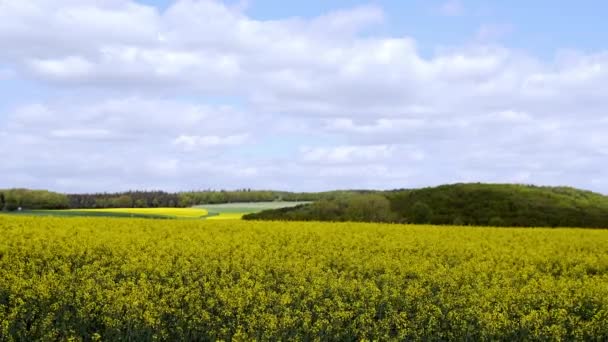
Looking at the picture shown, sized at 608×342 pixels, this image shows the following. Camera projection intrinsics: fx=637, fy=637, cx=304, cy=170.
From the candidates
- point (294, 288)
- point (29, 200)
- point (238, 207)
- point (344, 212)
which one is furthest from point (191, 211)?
point (294, 288)

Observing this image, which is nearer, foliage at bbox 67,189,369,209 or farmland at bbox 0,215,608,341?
farmland at bbox 0,215,608,341

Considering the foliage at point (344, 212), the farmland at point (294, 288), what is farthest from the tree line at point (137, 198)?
the farmland at point (294, 288)

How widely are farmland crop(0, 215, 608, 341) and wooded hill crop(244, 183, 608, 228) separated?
63.3 feet

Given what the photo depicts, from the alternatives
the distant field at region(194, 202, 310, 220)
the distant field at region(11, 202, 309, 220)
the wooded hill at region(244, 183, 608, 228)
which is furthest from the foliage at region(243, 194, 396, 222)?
the distant field at region(11, 202, 309, 220)

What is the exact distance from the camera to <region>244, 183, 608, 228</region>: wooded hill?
41.5 metres

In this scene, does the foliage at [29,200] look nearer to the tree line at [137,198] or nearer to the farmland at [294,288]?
the tree line at [137,198]

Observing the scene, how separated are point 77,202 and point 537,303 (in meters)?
58.6

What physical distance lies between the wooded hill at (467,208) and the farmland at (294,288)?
19289mm

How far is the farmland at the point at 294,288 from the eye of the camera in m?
10.8

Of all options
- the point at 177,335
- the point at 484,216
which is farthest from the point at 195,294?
the point at 484,216

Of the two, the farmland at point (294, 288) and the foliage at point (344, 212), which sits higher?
the foliage at point (344, 212)

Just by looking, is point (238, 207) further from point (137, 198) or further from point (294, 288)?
point (294, 288)

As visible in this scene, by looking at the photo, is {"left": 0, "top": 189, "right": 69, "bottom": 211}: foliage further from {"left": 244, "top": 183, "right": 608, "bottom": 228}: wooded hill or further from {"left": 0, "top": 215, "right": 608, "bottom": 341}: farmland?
{"left": 0, "top": 215, "right": 608, "bottom": 341}: farmland

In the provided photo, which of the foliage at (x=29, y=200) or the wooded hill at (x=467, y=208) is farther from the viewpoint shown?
the foliage at (x=29, y=200)
